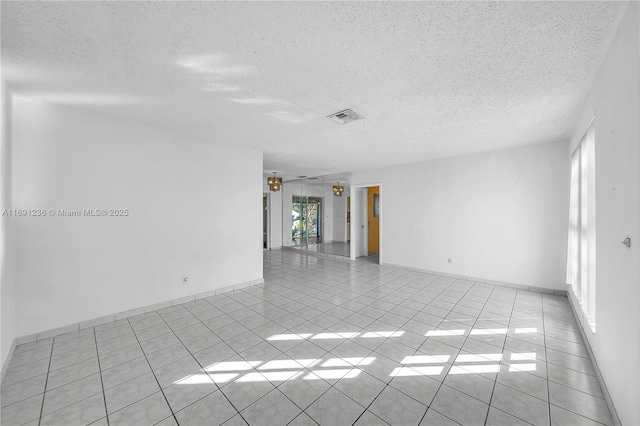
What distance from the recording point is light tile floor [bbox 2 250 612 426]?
1729mm

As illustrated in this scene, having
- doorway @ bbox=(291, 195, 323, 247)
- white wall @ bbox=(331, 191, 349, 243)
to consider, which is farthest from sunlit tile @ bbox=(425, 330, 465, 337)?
white wall @ bbox=(331, 191, 349, 243)

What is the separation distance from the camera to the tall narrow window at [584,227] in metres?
2.62

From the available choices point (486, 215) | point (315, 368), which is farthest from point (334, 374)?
point (486, 215)

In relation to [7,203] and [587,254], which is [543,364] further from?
[7,203]

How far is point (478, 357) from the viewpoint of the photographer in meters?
2.40

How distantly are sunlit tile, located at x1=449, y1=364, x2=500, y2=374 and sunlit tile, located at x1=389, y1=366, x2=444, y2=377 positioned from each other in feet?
0.40

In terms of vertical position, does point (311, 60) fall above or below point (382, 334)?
above

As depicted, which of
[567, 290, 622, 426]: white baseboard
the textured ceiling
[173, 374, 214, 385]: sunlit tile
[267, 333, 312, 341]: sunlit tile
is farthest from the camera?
[267, 333, 312, 341]: sunlit tile

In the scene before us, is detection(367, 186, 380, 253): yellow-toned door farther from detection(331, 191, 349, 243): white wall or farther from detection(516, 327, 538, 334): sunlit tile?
detection(516, 327, 538, 334): sunlit tile

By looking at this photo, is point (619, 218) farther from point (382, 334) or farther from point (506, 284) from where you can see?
point (506, 284)

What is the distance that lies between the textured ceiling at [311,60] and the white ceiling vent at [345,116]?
10 centimetres

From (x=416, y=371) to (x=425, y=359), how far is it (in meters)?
0.24

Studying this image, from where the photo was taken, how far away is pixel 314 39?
1.71 metres

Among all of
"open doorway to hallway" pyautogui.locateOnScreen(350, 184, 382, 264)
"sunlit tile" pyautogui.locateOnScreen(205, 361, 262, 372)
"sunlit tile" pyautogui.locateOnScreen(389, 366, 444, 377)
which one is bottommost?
"sunlit tile" pyautogui.locateOnScreen(389, 366, 444, 377)
